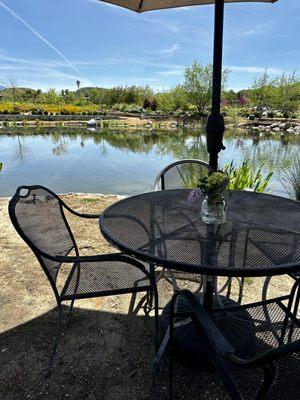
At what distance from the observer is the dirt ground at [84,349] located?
4.52 ft

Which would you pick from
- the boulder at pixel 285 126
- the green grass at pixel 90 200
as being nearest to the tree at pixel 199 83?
the boulder at pixel 285 126

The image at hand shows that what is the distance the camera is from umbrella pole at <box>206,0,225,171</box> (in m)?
1.60

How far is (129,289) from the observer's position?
149 centimetres

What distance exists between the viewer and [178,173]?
2582 millimetres

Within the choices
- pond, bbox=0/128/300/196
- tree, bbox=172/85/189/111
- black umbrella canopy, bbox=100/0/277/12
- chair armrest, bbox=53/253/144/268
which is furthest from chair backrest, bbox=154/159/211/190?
tree, bbox=172/85/189/111

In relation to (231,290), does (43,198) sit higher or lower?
higher

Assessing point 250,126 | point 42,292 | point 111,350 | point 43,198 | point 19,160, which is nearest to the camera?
point 111,350

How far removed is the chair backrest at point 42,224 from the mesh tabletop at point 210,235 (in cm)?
35

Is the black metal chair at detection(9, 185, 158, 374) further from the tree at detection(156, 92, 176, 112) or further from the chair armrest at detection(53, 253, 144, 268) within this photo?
the tree at detection(156, 92, 176, 112)

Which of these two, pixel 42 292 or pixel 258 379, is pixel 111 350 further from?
pixel 258 379

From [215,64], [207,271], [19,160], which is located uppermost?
[215,64]

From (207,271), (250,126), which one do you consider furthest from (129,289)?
(250,126)

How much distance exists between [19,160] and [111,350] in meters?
11.3

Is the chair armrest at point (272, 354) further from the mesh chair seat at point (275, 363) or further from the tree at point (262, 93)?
the tree at point (262, 93)
